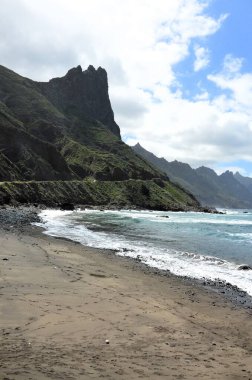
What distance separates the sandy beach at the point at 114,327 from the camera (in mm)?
9188

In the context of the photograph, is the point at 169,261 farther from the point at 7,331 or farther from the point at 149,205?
the point at 149,205

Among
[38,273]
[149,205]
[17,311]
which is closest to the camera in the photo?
[17,311]

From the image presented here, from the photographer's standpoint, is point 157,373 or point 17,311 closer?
point 157,373

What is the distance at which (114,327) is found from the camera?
1229 centimetres

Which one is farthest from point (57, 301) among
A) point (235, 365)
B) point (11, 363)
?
point (235, 365)

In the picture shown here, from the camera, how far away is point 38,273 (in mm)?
19391

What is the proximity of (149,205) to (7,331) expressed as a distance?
16150 centimetres

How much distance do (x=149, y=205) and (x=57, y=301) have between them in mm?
157661

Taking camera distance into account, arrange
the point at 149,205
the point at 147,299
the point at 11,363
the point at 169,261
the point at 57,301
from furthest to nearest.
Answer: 1. the point at 149,205
2. the point at 169,261
3. the point at 147,299
4. the point at 57,301
5. the point at 11,363

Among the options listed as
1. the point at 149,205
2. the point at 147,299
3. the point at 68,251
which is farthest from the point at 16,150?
the point at 147,299

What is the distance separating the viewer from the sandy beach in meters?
9.19

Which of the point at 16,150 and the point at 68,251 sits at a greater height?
the point at 16,150

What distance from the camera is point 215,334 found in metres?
12.9

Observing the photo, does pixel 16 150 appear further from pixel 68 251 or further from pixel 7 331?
pixel 7 331
